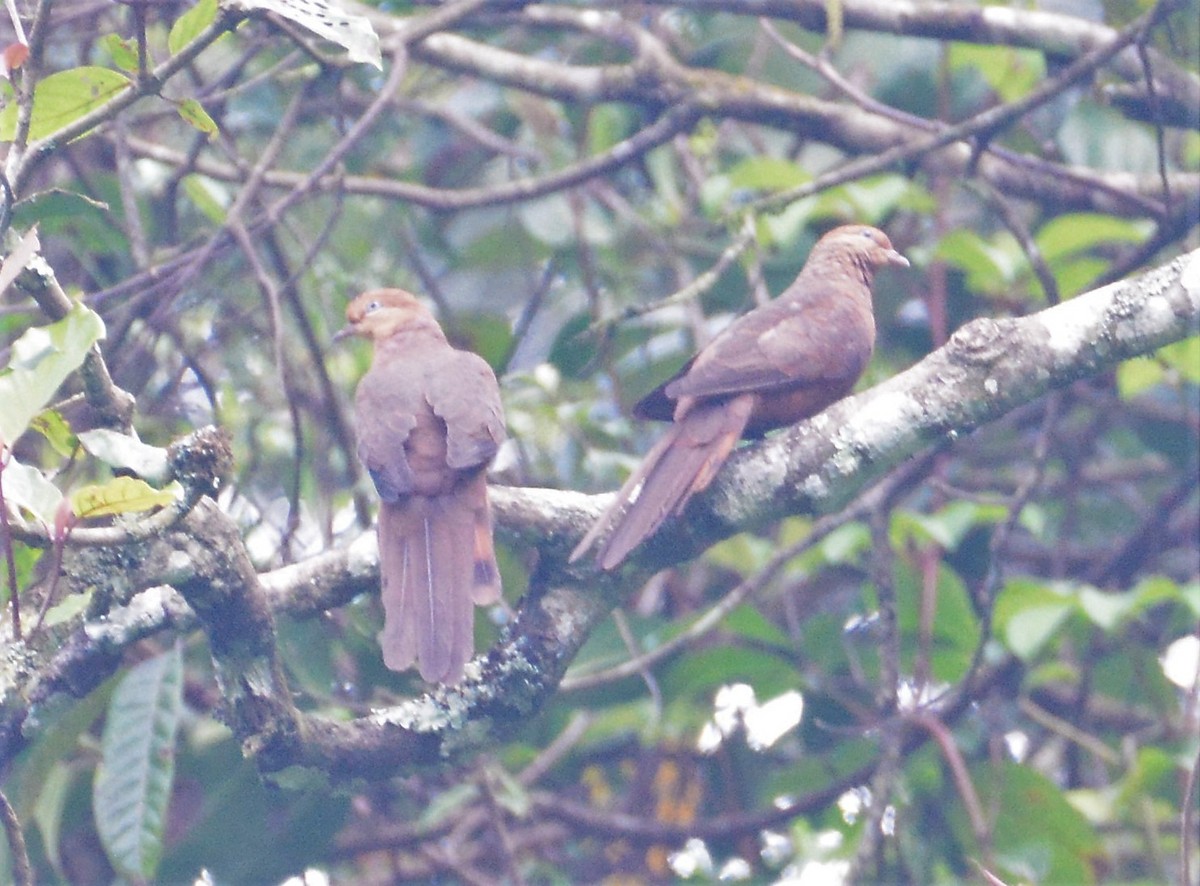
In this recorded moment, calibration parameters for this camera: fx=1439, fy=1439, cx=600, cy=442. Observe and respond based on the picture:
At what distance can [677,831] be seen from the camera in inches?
194

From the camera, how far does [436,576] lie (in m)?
3.40

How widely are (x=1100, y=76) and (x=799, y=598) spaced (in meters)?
2.32

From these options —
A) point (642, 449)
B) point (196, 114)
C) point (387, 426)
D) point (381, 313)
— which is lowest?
point (642, 449)

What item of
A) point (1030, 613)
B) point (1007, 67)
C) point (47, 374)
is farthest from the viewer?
→ point (1007, 67)

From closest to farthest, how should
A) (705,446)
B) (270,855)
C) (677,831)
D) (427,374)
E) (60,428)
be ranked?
1. (60,428)
2. (705,446)
3. (427,374)
4. (270,855)
5. (677,831)

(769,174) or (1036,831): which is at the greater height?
(769,174)

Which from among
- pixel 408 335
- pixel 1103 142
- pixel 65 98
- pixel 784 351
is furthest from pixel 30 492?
pixel 1103 142

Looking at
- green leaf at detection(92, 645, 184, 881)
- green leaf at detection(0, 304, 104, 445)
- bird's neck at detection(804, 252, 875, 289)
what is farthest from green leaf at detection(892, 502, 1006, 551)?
green leaf at detection(0, 304, 104, 445)

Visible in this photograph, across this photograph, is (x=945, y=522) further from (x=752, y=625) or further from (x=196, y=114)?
(x=196, y=114)

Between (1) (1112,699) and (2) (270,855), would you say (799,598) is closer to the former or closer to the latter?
→ (1) (1112,699)

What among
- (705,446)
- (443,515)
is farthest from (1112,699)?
(443,515)

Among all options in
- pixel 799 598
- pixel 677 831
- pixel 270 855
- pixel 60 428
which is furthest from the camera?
pixel 799 598

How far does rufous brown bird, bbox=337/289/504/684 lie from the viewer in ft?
10.8

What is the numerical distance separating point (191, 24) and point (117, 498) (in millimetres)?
937
